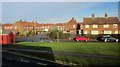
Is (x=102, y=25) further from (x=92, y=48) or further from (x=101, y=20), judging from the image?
(x=92, y=48)

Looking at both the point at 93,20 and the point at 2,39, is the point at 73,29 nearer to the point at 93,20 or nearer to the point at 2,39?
the point at 93,20

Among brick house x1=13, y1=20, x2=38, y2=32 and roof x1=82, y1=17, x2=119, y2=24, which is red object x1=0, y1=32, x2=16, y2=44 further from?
brick house x1=13, y1=20, x2=38, y2=32

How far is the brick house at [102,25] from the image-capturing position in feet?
240

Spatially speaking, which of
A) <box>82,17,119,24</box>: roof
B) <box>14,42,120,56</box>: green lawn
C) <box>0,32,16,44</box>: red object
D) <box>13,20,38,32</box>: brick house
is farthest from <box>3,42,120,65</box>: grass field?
<box>13,20,38,32</box>: brick house

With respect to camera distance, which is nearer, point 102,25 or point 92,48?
point 92,48

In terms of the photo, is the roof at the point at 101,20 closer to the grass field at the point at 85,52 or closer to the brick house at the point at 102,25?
the brick house at the point at 102,25

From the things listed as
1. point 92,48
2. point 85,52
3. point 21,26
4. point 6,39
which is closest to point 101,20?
point 6,39

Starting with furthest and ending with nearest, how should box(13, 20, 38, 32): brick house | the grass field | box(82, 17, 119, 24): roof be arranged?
box(13, 20, 38, 32): brick house → box(82, 17, 119, 24): roof → the grass field

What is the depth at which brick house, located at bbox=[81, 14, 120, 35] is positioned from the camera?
73.2 m

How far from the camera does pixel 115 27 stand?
73.2m

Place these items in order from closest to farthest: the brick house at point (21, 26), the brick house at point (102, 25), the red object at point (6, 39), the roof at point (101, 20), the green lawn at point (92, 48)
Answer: the green lawn at point (92, 48) < the red object at point (6, 39) < the brick house at point (102, 25) < the roof at point (101, 20) < the brick house at point (21, 26)

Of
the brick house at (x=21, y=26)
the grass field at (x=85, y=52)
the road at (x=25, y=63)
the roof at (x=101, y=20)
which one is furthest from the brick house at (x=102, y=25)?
the road at (x=25, y=63)

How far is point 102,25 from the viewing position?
73.8m

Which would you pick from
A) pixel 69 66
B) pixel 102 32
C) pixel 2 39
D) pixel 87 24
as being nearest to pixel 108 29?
pixel 102 32
